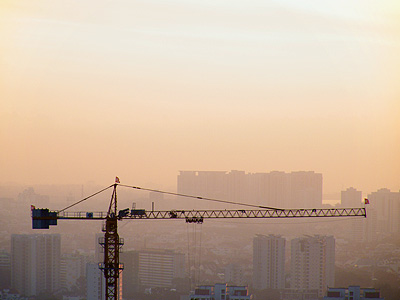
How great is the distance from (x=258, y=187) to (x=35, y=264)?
28.1 meters

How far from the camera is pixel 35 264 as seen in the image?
149ft

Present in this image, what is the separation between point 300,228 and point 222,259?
387 inches

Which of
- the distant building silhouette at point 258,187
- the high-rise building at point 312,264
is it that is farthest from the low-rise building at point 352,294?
the distant building silhouette at point 258,187

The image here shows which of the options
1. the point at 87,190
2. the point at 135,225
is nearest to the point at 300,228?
the point at 135,225

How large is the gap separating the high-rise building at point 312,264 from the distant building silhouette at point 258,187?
56.0 feet

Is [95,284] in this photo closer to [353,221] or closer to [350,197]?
[350,197]

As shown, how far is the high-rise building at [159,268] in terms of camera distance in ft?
153

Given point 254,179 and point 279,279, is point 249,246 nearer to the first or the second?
point 254,179

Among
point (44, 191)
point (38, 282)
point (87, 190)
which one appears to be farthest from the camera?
point (44, 191)

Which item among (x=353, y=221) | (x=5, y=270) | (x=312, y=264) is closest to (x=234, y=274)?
(x=312, y=264)

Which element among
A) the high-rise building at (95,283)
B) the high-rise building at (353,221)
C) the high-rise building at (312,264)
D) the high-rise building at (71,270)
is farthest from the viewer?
the high-rise building at (353,221)

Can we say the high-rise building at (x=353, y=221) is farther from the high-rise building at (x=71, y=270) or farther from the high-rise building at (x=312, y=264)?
the high-rise building at (x=71, y=270)

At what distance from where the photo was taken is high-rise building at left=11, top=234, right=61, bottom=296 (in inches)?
1730

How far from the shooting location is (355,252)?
5953 centimetres
